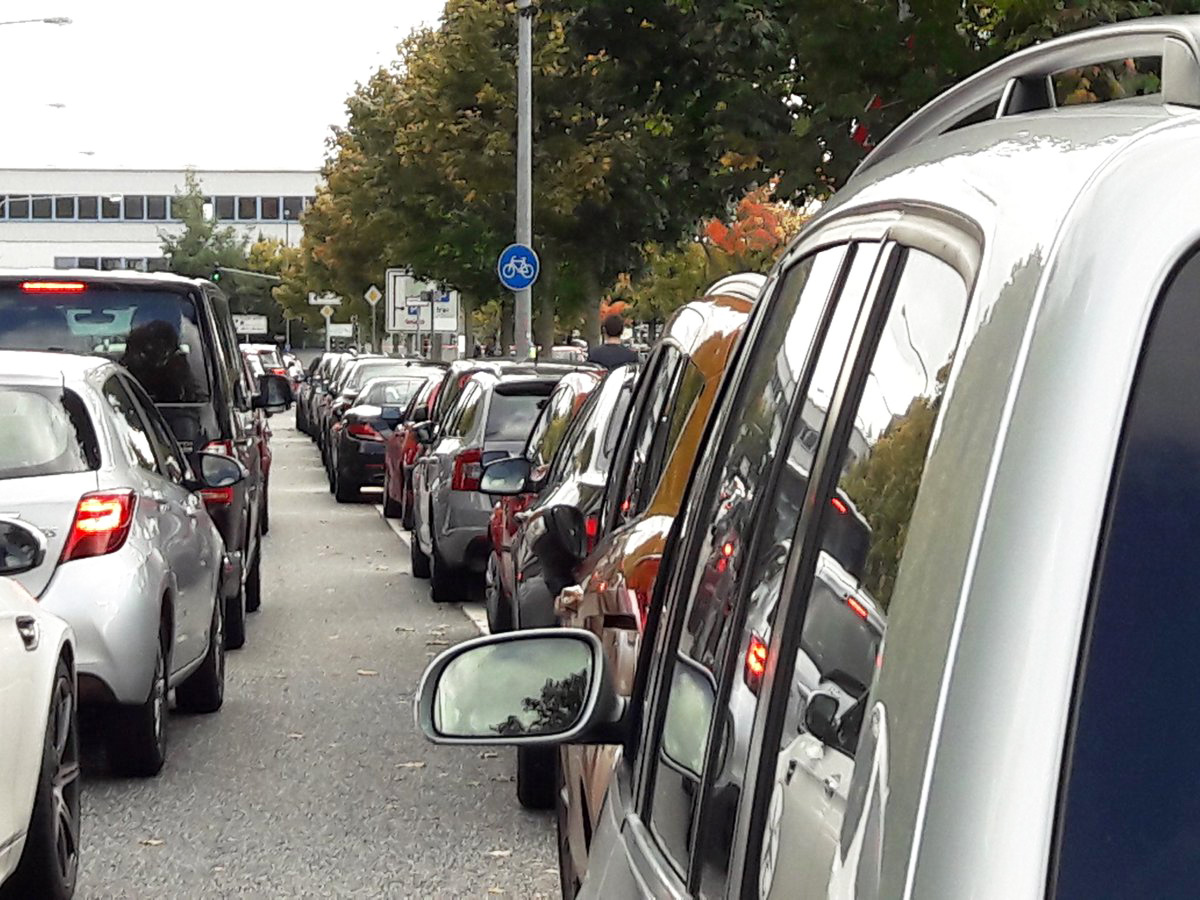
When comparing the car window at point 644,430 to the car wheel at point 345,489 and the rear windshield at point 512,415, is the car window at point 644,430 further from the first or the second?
the car wheel at point 345,489

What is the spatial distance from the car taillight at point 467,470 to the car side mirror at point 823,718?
1309cm

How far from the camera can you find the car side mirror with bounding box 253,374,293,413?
16.3m

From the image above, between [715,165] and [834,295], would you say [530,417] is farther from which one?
[834,295]

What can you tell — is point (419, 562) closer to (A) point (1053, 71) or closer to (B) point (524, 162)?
(A) point (1053, 71)

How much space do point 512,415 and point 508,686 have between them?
12325mm

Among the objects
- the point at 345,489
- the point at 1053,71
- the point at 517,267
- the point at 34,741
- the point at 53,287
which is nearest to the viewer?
the point at 1053,71

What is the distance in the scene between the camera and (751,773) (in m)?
2.11

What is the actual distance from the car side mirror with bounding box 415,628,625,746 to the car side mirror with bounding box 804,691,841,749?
49.0 inches

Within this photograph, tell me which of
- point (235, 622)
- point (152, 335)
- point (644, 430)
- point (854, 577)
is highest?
point (854, 577)

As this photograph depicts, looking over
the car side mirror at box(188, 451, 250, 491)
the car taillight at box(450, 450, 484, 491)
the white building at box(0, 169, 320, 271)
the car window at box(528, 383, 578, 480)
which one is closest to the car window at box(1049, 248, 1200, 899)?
the car side mirror at box(188, 451, 250, 491)

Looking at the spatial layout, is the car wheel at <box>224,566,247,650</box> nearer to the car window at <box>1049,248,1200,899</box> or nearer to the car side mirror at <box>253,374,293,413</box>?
the car side mirror at <box>253,374,293,413</box>

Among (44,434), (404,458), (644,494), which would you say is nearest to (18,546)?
(644,494)

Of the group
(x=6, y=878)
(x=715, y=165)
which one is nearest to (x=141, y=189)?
(x=715, y=165)

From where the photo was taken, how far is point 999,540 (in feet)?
4.92
